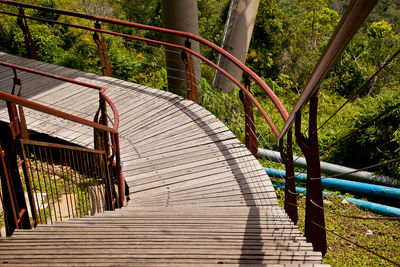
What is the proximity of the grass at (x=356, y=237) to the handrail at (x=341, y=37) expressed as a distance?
9.33 feet

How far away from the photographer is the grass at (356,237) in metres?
4.21

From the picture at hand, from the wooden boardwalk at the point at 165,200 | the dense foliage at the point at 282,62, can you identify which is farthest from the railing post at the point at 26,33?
the dense foliage at the point at 282,62

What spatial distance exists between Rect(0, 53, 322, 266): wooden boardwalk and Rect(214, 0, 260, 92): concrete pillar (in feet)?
11.3

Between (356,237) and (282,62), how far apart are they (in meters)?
13.7

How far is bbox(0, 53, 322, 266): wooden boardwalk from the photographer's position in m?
1.88

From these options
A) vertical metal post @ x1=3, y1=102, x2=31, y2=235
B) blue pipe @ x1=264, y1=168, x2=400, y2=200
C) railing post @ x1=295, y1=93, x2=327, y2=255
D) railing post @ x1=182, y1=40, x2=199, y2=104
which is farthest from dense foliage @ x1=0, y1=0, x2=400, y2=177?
vertical metal post @ x1=3, y1=102, x2=31, y2=235

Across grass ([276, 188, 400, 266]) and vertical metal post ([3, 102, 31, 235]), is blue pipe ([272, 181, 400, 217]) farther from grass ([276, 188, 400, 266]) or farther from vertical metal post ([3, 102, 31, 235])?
vertical metal post ([3, 102, 31, 235])

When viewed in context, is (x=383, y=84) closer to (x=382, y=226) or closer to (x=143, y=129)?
(x=382, y=226)

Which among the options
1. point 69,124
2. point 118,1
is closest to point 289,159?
point 69,124

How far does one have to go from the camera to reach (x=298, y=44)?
60.9 ft

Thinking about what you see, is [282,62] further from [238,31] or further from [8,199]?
[8,199]

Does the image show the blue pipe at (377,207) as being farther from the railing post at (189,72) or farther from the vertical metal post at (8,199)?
the vertical metal post at (8,199)

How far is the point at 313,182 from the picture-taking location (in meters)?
2.04

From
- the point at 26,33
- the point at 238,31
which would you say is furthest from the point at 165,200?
the point at 238,31
